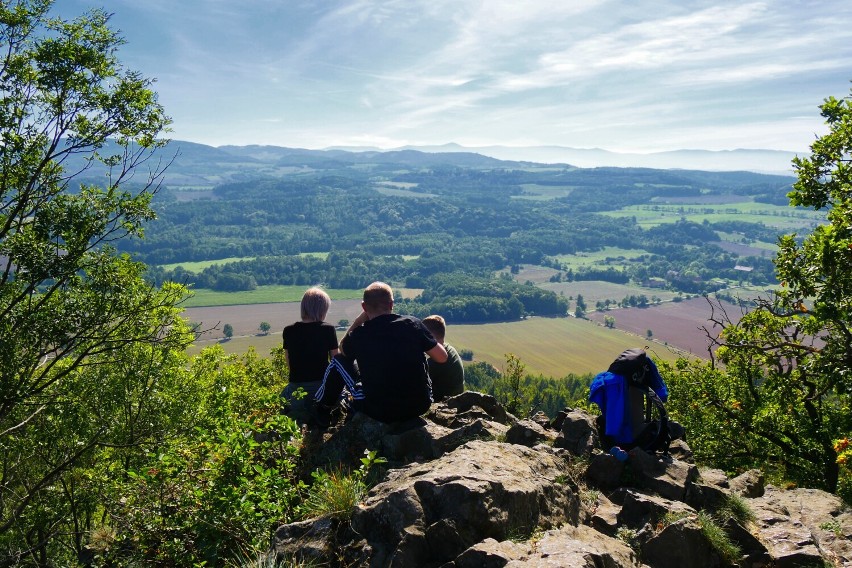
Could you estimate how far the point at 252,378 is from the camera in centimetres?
2523

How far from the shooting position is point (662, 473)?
7.38 m

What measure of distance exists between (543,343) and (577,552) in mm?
123474

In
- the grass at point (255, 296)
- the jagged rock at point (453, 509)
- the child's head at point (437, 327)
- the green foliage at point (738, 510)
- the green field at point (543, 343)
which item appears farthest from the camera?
the grass at point (255, 296)

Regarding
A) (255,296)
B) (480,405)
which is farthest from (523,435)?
(255,296)

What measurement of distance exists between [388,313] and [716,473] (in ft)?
19.1

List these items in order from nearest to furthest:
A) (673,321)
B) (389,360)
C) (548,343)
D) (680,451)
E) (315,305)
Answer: (389,360) < (680,451) < (315,305) < (548,343) < (673,321)

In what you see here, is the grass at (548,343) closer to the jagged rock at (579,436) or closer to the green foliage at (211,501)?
the jagged rock at (579,436)

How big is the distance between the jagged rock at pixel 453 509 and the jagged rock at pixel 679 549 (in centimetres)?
91

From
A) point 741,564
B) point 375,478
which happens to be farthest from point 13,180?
point 741,564

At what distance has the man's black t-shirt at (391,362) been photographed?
27.4 ft

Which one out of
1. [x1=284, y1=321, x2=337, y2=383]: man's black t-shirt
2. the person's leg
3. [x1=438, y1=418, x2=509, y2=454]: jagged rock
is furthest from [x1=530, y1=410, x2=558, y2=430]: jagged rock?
[x1=284, y1=321, x2=337, y2=383]: man's black t-shirt

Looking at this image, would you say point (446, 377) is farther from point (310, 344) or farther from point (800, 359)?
point (800, 359)

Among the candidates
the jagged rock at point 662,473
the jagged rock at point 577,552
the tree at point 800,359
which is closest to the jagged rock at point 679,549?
the jagged rock at point 577,552

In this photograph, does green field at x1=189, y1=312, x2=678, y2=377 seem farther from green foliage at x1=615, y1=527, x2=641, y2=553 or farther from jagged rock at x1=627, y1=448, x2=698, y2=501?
green foliage at x1=615, y1=527, x2=641, y2=553
